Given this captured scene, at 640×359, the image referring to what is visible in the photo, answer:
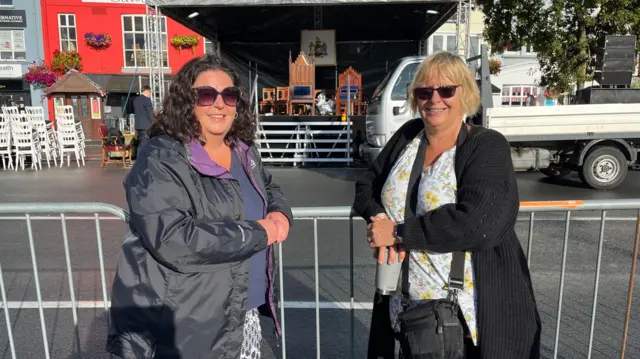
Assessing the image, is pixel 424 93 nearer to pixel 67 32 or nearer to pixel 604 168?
pixel 604 168

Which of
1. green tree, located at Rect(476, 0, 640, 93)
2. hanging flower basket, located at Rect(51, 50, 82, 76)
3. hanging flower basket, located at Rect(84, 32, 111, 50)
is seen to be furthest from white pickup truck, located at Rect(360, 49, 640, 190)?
hanging flower basket, located at Rect(51, 50, 82, 76)

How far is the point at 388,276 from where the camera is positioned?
1.88m

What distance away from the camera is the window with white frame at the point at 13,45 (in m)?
23.8

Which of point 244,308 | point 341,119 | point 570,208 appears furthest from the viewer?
point 341,119

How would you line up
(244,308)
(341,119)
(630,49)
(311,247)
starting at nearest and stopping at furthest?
(244,308) → (311,247) → (630,49) → (341,119)

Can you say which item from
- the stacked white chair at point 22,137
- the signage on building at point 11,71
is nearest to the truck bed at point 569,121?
the stacked white chair at point 22,137

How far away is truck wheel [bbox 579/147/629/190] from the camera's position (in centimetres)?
878

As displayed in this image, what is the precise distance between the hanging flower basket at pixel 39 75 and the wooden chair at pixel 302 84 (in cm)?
1644

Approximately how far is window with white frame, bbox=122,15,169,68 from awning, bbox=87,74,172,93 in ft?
2.46

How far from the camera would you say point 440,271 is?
1785 mm

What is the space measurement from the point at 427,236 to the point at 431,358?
1.51 feet

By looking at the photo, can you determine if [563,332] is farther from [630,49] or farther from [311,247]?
[630,49]

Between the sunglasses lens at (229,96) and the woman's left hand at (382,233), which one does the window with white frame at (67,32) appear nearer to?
the sunglasses lens at (229,96)

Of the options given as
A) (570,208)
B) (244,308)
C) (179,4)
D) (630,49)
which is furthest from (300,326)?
(630,49)
